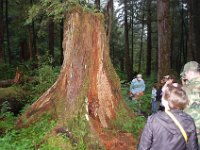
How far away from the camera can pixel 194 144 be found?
4.52 meters

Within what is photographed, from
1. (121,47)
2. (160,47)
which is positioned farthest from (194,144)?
(121,47)

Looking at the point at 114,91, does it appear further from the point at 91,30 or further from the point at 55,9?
the point at 55,9

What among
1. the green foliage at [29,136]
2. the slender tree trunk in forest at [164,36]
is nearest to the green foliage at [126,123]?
the green foliage at [29,136]

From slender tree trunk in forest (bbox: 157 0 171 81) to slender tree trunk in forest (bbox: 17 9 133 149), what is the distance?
6034mm

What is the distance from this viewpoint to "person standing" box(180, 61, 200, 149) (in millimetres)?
5380

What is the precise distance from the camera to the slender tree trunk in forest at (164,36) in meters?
14.6

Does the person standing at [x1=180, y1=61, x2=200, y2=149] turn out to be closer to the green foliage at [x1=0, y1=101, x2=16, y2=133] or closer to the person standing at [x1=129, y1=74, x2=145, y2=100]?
the green foliage at [x1=0, y1=101, x2=16, y2=133]

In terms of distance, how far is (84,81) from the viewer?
28.2 feet

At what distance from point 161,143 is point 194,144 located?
1.44 ft

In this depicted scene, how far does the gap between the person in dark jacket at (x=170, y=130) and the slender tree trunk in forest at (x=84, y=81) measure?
12.4ft

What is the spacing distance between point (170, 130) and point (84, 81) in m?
4.40

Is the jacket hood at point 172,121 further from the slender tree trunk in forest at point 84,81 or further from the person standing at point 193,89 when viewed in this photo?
the slender tree trunk in forest at point 84,81

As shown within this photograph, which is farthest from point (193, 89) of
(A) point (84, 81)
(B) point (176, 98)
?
(A) point (84, 81)

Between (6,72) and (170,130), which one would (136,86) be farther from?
(6,72)
